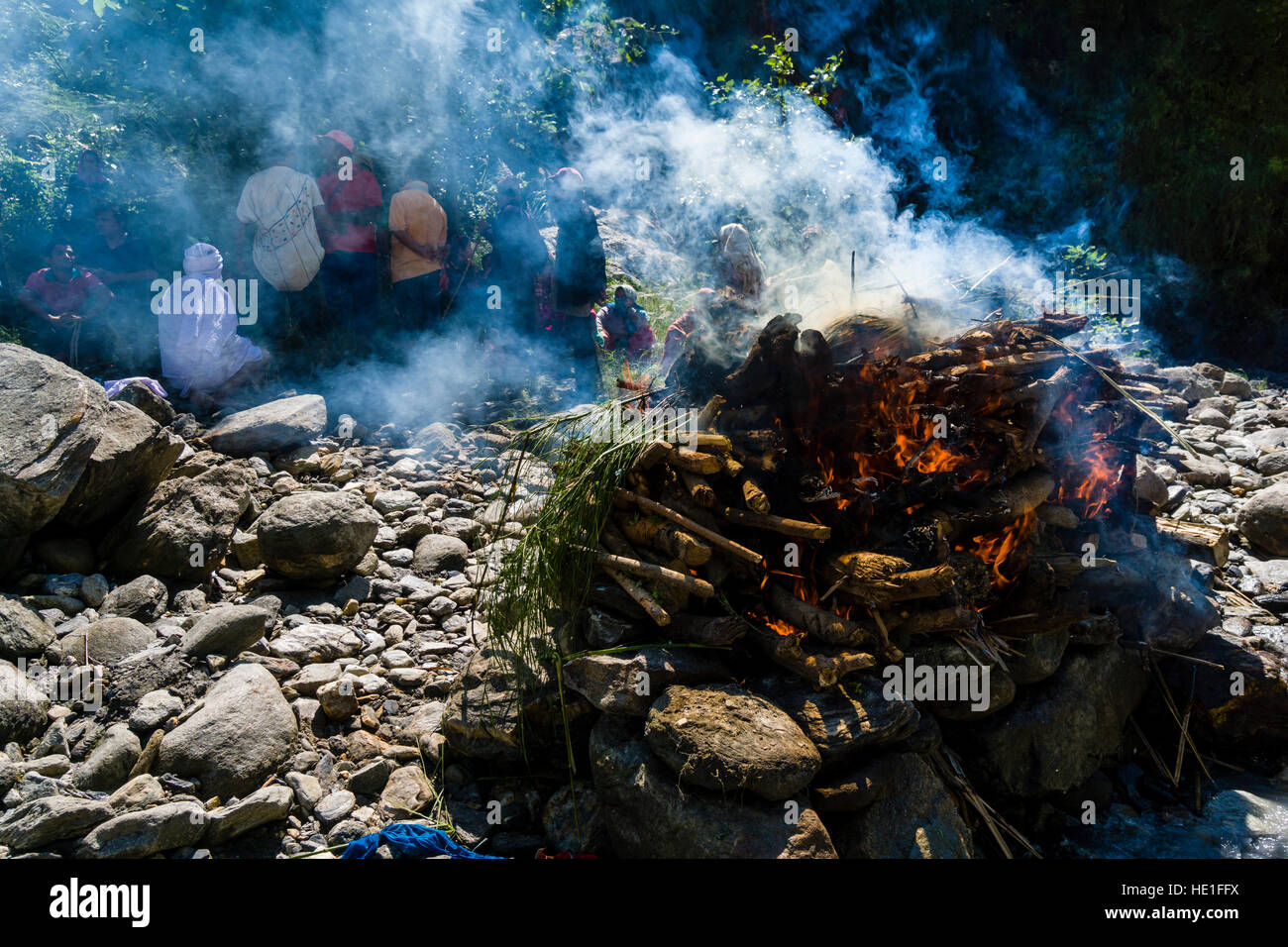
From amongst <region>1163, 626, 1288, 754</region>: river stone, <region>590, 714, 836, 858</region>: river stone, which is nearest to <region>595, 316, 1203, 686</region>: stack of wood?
<region>590, 714, 836, 858</region>: river stone

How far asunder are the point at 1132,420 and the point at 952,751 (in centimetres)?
217

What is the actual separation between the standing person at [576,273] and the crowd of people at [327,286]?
0.02 m

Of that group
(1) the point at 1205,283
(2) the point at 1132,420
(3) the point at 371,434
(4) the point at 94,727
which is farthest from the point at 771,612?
(1) the point at 1205,283

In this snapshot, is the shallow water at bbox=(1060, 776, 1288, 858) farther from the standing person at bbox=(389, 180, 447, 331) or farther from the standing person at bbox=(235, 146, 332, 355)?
the standing person at bbox=(235, 146, 332, 355)

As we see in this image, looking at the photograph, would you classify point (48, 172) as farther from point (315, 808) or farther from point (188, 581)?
point (315, 808)

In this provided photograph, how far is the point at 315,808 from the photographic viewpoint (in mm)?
3574

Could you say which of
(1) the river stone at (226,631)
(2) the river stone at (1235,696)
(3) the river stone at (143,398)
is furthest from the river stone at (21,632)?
(2) the river stone at (1235,696)

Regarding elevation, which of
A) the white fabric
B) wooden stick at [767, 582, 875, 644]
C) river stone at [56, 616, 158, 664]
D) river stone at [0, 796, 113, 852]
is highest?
the white fabric

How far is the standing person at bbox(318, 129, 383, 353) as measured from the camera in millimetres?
8648

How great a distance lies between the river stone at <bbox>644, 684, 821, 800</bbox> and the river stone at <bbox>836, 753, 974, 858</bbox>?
423 mm

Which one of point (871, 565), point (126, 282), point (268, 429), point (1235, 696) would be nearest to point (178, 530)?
point (268, 429)

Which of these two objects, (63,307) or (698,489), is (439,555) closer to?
(698,489)

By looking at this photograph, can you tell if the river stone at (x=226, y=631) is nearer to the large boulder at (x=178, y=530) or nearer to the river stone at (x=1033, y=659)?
the large boulder at (x=178, y=530)

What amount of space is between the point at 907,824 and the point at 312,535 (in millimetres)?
A: 4029
